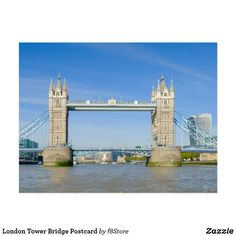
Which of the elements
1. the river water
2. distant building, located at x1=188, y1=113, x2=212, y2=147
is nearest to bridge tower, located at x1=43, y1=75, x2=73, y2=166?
distant building, located at x1=188, y1=113, x2=212, y2=147

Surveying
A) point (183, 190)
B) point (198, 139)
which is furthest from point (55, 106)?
point (183, 190)

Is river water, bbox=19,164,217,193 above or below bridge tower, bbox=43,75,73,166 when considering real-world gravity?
below

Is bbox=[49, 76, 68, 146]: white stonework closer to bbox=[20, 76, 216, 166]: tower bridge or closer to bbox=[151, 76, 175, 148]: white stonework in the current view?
bbox=[20, 76, 216, 166]: tower bridge

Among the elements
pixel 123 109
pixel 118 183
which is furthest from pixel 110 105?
pixel 118 183

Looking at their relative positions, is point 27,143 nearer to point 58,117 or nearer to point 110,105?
point 58,117

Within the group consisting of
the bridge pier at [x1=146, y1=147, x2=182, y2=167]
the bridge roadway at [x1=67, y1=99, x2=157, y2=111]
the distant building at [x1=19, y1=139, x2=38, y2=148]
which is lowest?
the bridge pier at [x1=146, y1=147, x2=182, y2=167]
